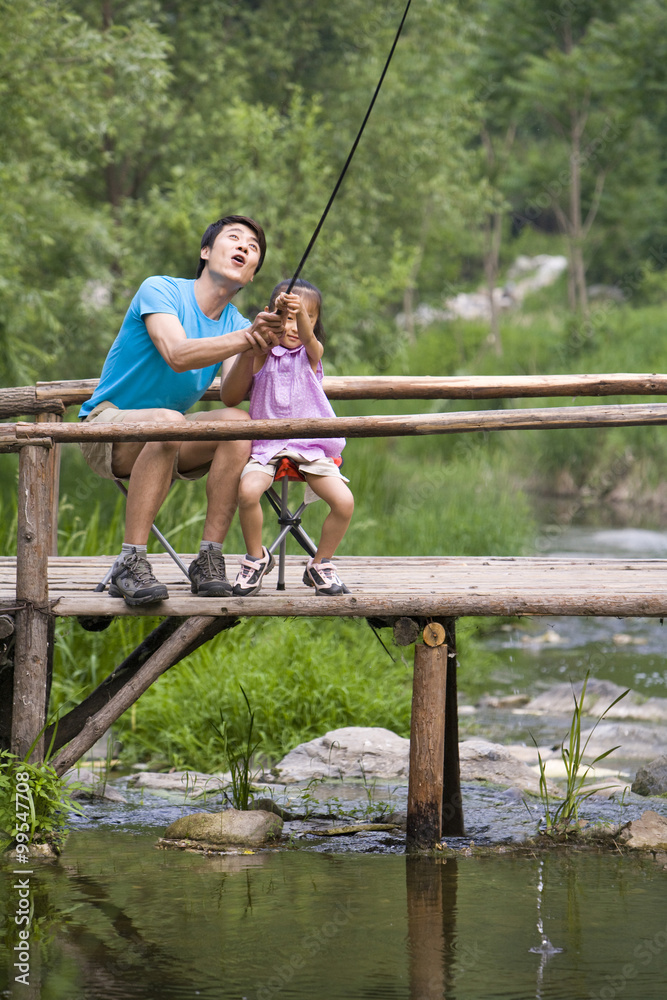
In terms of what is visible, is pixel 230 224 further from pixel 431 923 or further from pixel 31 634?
pixel 431 923

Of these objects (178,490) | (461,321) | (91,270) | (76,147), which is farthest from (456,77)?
(178,490)

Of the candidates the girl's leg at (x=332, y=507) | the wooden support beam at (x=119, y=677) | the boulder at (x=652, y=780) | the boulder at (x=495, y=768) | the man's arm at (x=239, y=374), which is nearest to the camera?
the man's arm at (x=239, y=374)

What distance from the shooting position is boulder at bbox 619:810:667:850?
415cm

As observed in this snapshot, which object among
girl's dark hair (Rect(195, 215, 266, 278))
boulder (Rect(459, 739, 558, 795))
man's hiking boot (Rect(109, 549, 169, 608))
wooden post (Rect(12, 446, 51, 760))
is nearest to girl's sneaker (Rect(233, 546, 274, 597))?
man's hiking boot (Rect(109, 549, 169, 608))

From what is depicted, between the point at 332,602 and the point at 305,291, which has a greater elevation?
the point at 305,291

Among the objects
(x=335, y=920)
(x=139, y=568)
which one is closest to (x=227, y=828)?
(x=335, y=920)

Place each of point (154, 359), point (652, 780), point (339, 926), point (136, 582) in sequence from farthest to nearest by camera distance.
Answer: point (652, 780), point (154, 359), point (136, 582), point (339, 926)

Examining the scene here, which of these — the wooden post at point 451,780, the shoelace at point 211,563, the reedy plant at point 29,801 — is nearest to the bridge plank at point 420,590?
the shoelace at point 211,563

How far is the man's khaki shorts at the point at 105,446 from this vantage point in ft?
13.4

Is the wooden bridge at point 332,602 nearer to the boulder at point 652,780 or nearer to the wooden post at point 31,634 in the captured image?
the wooden post at point 31,634

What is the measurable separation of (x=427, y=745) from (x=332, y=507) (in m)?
0.88

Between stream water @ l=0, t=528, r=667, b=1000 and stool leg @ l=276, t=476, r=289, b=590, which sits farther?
stool leg @ l=276, t=476, r=289, b=590

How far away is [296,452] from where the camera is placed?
4.15 metres

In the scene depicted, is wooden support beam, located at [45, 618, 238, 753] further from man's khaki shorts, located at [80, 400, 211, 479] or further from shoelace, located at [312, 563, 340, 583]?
man's khaki shorts, located at [80, 400, 211, 479]
